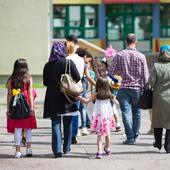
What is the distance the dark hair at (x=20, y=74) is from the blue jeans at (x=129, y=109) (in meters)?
2.03

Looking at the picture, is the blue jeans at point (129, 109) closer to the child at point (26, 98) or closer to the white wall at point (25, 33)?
the child at point (26, 98)

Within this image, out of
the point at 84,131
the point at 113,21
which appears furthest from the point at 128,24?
the point at 84,131

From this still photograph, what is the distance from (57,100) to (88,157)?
102 cm

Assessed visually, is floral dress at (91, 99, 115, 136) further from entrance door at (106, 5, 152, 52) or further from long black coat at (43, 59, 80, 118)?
entrance door at (106, 5, 152, 52)

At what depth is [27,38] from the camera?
27656mm

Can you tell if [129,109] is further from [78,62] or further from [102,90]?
[102,90]

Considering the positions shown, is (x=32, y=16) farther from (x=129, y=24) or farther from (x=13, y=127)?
(x=129, y=24)

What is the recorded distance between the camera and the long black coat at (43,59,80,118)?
11164 millimetres

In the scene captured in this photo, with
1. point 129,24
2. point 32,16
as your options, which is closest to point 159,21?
point 129,24

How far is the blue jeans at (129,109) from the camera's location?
12.5 meters

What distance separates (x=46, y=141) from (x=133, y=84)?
1984 mm

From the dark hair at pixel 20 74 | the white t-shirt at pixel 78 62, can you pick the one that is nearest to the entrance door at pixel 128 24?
the white t-shirt at pixel 78 62

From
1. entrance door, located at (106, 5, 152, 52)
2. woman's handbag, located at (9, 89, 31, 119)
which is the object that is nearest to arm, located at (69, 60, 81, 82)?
woman's handbag, located at (9, 89, 31, 119)

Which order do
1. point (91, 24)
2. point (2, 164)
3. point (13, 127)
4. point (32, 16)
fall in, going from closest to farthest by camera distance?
1. point (2, 164)
2. point (13, 127)
3. point (32, 16)
4. point (91, 24)
